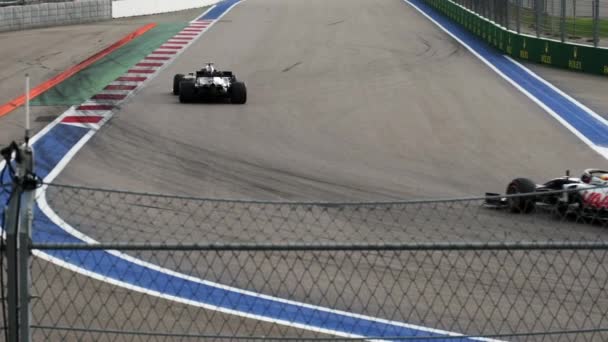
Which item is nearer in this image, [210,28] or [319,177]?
[319,177]

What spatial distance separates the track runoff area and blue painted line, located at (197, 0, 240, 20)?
318 centimetres

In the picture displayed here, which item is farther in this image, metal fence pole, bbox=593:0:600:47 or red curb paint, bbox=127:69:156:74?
red curb paint, bbox=127:69:156:74

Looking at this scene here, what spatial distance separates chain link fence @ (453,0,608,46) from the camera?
94.8 ft

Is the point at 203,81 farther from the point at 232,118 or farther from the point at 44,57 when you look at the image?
the point at 44,57

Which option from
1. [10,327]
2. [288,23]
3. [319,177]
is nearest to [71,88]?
[319,177]

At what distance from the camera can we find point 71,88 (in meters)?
26.5

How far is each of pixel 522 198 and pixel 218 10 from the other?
3210 centimetres

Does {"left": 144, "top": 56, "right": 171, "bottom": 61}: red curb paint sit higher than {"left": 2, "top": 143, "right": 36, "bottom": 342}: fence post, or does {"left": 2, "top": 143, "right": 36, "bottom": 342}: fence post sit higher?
{"left": 2, "top": 143, "right": 36, "bottom": 342}: fence post

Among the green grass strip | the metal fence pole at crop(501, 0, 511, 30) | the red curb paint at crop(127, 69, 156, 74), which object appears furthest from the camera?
the metal fence pole at crop(501, 0, 511, 30)

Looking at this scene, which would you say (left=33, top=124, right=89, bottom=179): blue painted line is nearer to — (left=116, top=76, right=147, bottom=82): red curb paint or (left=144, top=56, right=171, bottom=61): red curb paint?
(left=116, top=76, right=147, bottom=82): red curb paint

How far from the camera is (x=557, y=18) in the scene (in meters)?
30.3

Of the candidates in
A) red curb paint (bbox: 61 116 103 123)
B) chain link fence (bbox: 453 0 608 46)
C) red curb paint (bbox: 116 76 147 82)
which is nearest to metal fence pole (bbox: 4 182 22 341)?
red curb paint (bbox: 61 116 103 123)

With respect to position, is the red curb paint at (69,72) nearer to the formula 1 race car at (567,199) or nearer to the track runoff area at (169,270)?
the track runoff area at (169,270)

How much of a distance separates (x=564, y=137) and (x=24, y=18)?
883 inches
